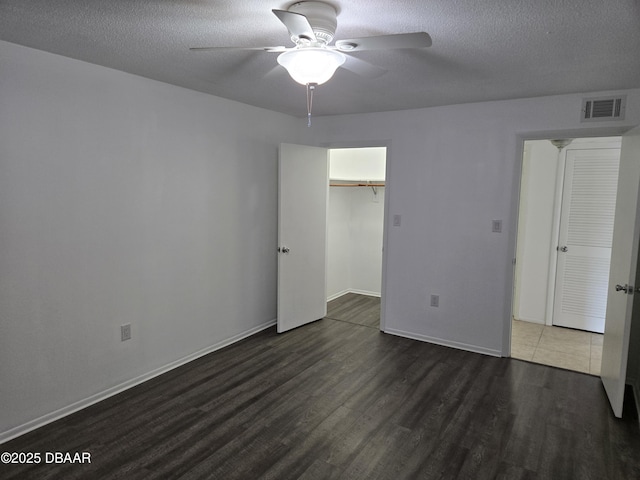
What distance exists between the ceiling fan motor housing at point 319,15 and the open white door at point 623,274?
2.18 meters

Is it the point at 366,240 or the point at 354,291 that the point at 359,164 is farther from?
the point at 354,291

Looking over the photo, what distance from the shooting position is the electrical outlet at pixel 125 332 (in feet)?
10.0

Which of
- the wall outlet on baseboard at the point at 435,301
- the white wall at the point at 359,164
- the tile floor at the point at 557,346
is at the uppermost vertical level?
the white wall at the point at 359,164

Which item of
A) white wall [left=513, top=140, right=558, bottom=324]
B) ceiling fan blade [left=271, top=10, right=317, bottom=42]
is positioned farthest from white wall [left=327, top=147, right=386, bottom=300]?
ceiling fan blade [left=271, top=10, right=317, bottom=42]

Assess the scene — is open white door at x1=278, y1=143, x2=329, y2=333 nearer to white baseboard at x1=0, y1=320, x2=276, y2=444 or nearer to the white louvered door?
white baseboard at x1=0, y1=320, x2=276, y2=444

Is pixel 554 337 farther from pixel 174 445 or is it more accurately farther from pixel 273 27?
pixel 273 27

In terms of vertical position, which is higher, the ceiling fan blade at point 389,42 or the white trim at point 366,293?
the ceiling fan blade at point 389,42

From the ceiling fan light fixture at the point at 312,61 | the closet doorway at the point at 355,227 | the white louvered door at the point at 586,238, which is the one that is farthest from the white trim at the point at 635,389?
the ceiling fan light fixture at the point at 312,61

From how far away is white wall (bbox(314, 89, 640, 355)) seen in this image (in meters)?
3.64

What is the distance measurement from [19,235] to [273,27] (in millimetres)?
1912

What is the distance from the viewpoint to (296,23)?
160 centimetres

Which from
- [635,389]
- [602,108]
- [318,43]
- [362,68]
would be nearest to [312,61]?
[318,43]

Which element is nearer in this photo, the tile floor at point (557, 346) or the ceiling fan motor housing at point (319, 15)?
the ceiling fan motor housing at point (319, 15)

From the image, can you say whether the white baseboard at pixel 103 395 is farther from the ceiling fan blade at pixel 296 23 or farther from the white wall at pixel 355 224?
the ceiling fan blade at pixel 296 23
